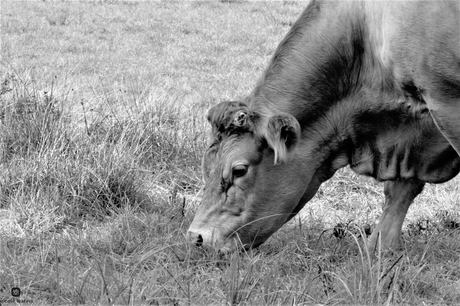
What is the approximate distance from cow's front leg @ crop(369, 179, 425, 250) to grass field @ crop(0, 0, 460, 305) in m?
0.15

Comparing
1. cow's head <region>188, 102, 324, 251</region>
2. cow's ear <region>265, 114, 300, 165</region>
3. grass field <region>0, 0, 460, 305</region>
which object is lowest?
A: grass field <region>0, 0, 460, 305</region>

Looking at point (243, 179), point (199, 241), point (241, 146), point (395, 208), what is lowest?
point (395, 208)

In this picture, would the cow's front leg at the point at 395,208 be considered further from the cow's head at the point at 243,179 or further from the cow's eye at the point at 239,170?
the cow's eye at the point at 239,170

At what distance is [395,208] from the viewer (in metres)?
5.69

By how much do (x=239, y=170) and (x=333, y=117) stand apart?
2.59ft

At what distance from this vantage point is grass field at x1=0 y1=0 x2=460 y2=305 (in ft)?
13.1

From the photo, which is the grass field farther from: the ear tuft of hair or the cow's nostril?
the ear tuft of hair

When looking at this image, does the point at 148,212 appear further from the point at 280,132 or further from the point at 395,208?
the point at 395,208

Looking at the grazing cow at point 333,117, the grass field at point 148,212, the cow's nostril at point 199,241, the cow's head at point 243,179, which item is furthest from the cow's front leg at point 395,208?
the cow's nostril at point 199,241

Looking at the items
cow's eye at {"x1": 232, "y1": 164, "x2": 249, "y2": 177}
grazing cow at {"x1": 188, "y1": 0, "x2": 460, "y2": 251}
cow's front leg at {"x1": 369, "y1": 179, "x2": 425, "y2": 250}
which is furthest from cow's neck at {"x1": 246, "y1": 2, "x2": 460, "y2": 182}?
cow's front leg at {"x1": 369, "y1": 179, "x2": 425, "y2": 250}

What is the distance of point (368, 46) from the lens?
4.95 meters

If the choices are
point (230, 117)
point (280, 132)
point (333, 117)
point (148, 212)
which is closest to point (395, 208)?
point (333, 117)

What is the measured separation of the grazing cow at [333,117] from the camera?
4660 millimetres

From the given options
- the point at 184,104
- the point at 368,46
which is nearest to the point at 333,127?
the point at 368,46
